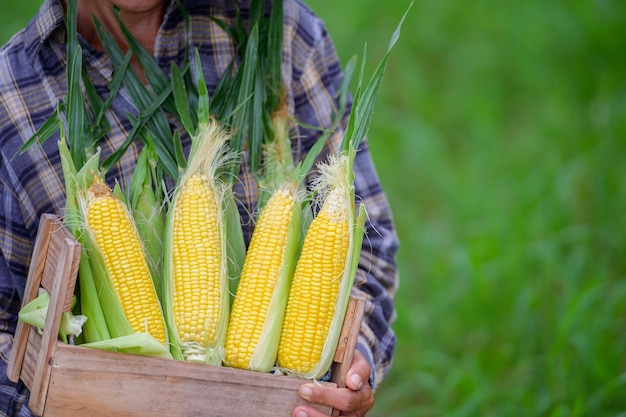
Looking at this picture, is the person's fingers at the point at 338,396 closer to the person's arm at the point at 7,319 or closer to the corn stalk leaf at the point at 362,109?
the corn stalk leaf at the point at 362,109

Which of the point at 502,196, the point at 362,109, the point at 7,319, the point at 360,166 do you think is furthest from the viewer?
the point at 502,196

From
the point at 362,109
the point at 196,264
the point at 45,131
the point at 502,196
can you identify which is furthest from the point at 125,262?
the point at 502,196

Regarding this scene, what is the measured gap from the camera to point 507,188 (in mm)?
4133

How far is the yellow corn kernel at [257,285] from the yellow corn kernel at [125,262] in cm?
15

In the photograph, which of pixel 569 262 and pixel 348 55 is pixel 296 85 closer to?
pixel 569 262

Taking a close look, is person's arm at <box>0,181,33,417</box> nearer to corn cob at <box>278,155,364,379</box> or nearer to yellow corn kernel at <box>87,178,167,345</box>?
yellow corn kernel at <box>87,178,167,345</box>

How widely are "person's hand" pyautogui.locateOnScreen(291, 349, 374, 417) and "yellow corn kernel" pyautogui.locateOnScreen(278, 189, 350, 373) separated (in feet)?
0.21

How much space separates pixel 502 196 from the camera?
407cm

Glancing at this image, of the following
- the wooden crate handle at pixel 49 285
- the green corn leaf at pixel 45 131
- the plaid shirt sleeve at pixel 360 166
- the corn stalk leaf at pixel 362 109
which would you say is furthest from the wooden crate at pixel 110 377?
the plaid shirt sleeve at pixel 360 166

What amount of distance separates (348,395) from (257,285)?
0.97 feet

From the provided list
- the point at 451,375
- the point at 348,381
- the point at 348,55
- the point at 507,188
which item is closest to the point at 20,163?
the point at 348,381

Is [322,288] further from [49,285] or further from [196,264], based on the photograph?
[49,285]

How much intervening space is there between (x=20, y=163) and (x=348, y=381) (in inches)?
35.0

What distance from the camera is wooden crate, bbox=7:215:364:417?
1372mm
